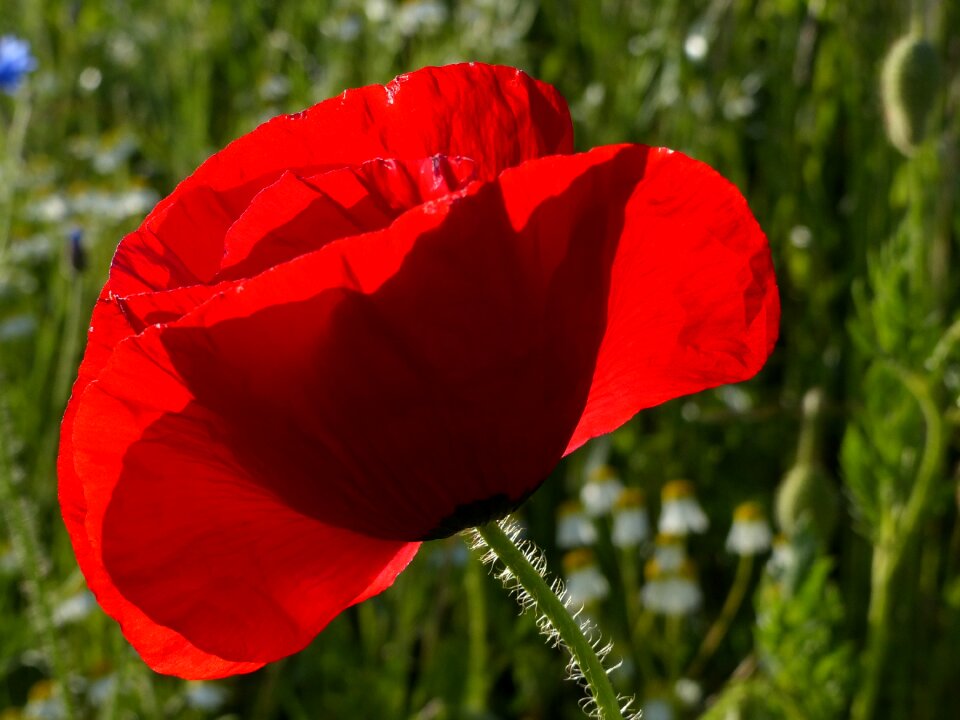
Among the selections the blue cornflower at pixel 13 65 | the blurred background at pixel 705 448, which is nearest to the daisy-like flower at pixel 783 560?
the blurred background at pixel 705 448

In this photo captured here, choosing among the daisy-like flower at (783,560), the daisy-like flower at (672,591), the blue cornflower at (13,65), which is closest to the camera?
the daisy-like flower at (783,560)

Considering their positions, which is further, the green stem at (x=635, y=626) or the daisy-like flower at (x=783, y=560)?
the green stem at (x=635, y=626)

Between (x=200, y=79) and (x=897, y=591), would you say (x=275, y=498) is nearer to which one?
(x=897, y=591)

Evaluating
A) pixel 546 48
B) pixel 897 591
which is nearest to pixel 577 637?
pixel 897 591

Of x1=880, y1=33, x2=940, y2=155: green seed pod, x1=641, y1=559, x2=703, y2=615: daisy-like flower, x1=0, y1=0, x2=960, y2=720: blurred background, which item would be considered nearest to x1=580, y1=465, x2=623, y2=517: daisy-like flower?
x1=0, y1=0, x2=960, y2=720: blurred background

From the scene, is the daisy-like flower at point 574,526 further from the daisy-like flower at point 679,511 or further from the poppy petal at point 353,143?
the poppy petal at point 353,143

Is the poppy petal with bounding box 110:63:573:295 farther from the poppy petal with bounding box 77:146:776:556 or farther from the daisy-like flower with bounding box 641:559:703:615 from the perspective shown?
the daisy-like flower with bounding box 641:559:703:615

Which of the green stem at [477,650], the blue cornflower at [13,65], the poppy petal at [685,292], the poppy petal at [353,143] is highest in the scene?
the poppy petal at [353,143]

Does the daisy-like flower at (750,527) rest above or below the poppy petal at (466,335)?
below
